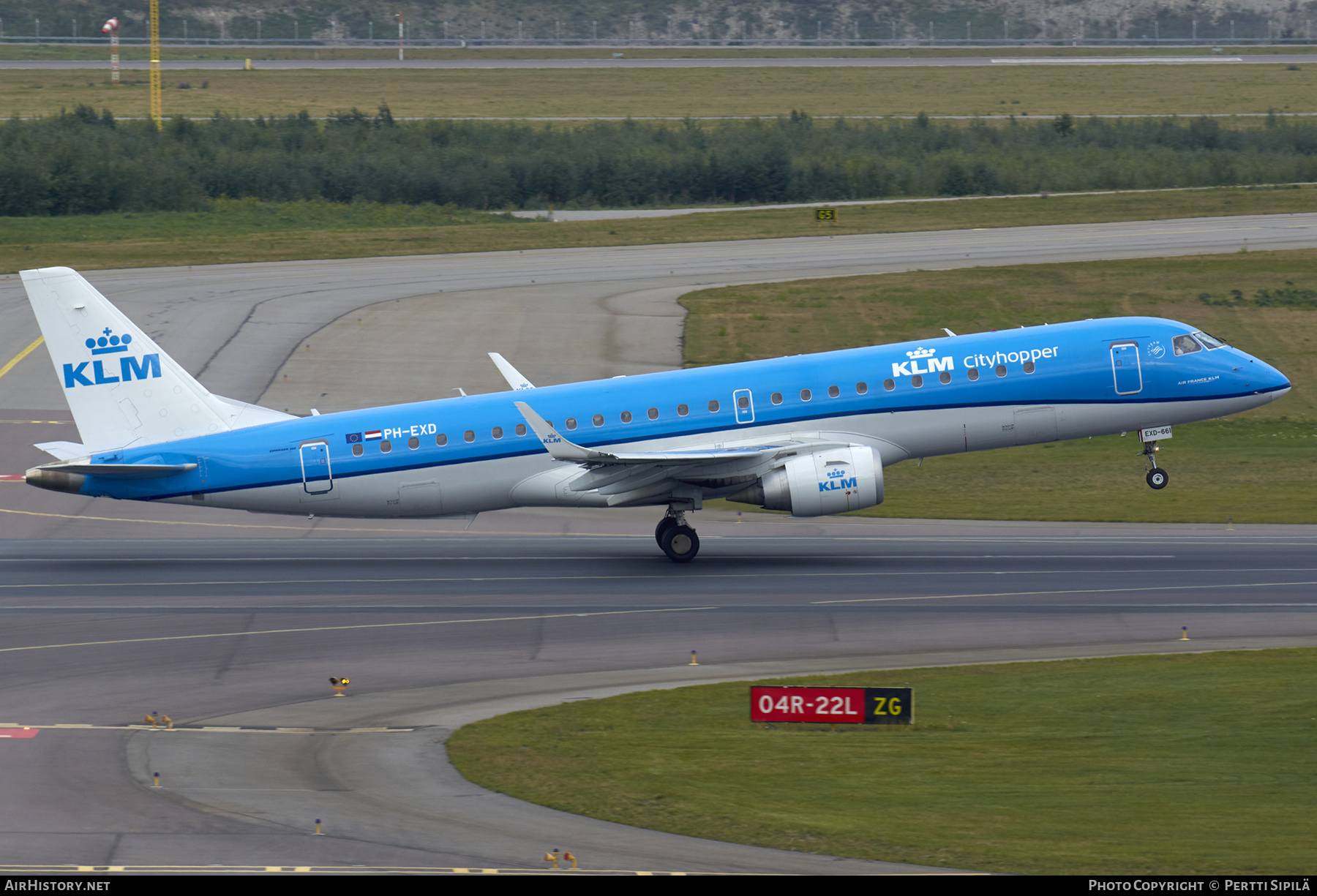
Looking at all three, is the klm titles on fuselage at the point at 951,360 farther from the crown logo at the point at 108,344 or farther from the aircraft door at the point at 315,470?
the crown logo at the point at 108,344

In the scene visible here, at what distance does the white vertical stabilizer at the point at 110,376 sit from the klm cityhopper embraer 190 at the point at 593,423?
41 millimetres

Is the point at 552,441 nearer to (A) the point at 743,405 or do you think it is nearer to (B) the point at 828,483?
(A) the point at 743,405

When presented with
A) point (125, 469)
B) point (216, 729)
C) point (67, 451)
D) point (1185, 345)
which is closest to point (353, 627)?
point (216, 729)

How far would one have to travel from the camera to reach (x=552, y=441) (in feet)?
120

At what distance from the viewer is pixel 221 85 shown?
552 feet

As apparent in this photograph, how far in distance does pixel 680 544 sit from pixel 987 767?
671 inches

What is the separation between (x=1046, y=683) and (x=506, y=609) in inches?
504

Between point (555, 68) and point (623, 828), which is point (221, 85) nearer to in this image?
point (555, 68)

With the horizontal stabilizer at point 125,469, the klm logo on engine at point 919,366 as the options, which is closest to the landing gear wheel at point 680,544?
the klm logo on engine at point 919,366

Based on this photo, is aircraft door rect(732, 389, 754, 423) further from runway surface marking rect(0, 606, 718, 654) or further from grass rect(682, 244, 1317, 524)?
grass rect(682, 244, 1317, 524)

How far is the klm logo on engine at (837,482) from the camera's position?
1452 inches

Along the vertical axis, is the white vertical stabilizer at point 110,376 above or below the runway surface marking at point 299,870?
above

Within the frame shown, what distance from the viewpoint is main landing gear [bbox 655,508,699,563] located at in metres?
39.2

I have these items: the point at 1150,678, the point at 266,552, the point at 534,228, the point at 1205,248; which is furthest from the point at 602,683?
the point at 534,228
